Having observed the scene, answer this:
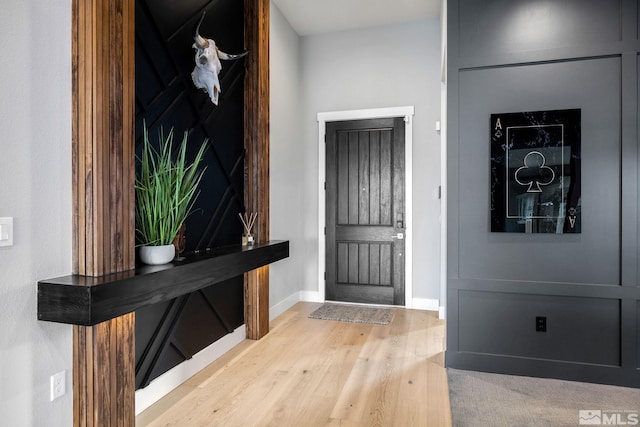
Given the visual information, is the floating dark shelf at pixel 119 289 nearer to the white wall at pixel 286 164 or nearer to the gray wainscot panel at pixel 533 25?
the white wall at pixel 286 164

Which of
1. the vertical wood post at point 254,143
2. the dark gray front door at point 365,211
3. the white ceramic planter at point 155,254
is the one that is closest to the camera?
the white ceramic planter at point 155,254

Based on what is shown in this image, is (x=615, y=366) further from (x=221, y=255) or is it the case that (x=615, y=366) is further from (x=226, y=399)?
(x=221, y=255)

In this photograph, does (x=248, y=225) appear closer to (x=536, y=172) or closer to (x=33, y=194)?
(x=33, y=194)

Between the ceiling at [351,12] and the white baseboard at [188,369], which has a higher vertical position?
the ceiling at [351,12]

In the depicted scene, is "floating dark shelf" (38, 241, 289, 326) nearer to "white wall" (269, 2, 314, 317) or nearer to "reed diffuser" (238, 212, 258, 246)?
"reed diffuser" (238, 212, 258, 246)

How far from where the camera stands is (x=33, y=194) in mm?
1663

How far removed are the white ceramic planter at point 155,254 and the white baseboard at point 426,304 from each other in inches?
121

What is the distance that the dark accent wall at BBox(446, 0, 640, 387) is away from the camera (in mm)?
2633

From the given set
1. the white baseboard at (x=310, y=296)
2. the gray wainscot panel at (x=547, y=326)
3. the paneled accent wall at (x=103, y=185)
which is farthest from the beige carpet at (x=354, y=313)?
the paneled accent wall at (x=103, y=185)

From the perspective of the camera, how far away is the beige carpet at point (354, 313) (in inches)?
160

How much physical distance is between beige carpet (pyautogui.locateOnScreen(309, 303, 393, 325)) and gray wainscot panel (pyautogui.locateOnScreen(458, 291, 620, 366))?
1213 millimetres

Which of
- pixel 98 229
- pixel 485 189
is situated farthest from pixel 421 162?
pixel 98 229

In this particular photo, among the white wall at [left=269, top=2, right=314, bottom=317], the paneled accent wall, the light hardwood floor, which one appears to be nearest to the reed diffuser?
the white wall at [left=269, top=2, right=314, bottom=317]

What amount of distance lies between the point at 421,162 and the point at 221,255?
2.69m
